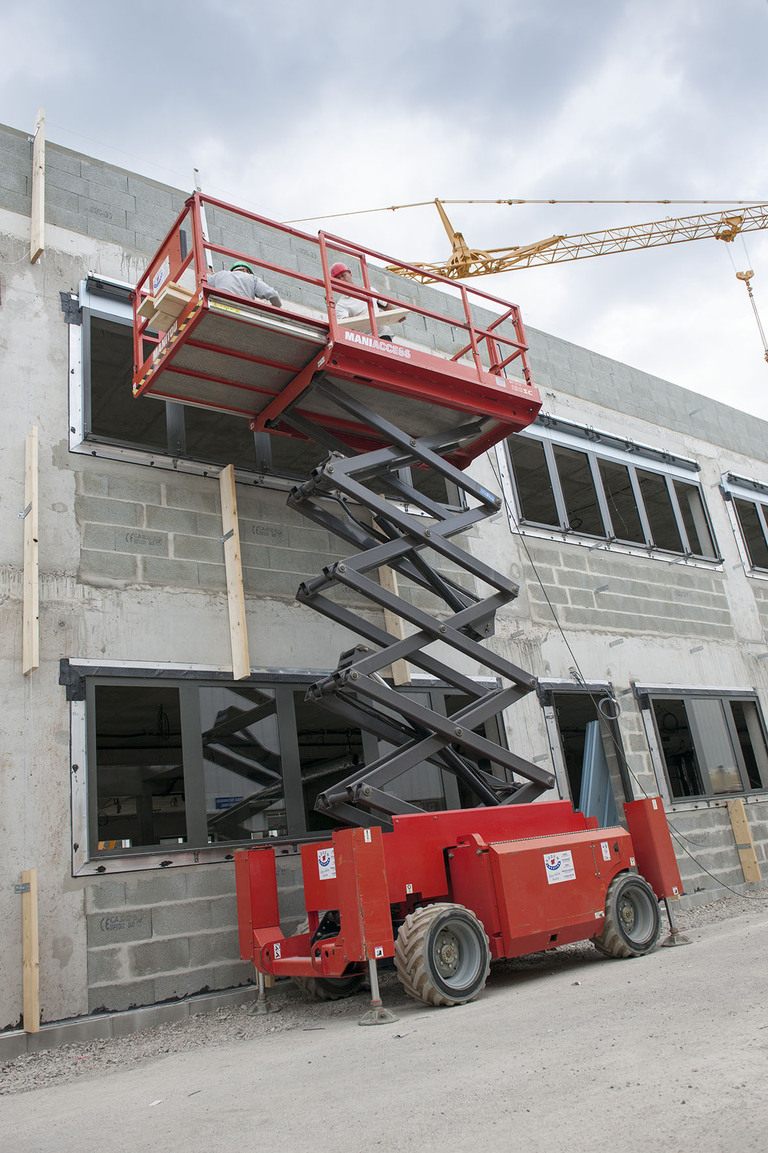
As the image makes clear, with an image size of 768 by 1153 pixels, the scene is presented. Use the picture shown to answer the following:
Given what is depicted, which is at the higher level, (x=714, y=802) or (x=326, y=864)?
(x=714, y=802)

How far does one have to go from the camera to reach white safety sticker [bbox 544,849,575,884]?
6738 mm

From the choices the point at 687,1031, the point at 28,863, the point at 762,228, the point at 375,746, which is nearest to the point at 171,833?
the point at 375,746

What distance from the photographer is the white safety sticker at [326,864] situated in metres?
6.48

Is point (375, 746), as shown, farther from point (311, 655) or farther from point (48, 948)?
point (48, 948)

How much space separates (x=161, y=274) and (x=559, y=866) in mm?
5997

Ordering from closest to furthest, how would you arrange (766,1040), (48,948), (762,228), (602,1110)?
(602,1110) < (766,1040) < (48,948) < (762,228)

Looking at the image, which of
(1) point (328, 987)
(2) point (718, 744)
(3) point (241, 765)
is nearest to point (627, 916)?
(1) point (328, 987)

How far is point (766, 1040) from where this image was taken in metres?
3.74

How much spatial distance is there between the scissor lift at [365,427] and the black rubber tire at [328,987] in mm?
1268

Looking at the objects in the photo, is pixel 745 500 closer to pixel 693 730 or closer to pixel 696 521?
pixel 696 521

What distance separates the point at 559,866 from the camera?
22.4 feet

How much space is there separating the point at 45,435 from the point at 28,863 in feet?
11.6

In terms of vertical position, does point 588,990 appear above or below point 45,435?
below

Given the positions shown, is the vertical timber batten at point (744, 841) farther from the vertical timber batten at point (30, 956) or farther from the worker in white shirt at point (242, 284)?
the vertical timber batten at point (30, 956)
